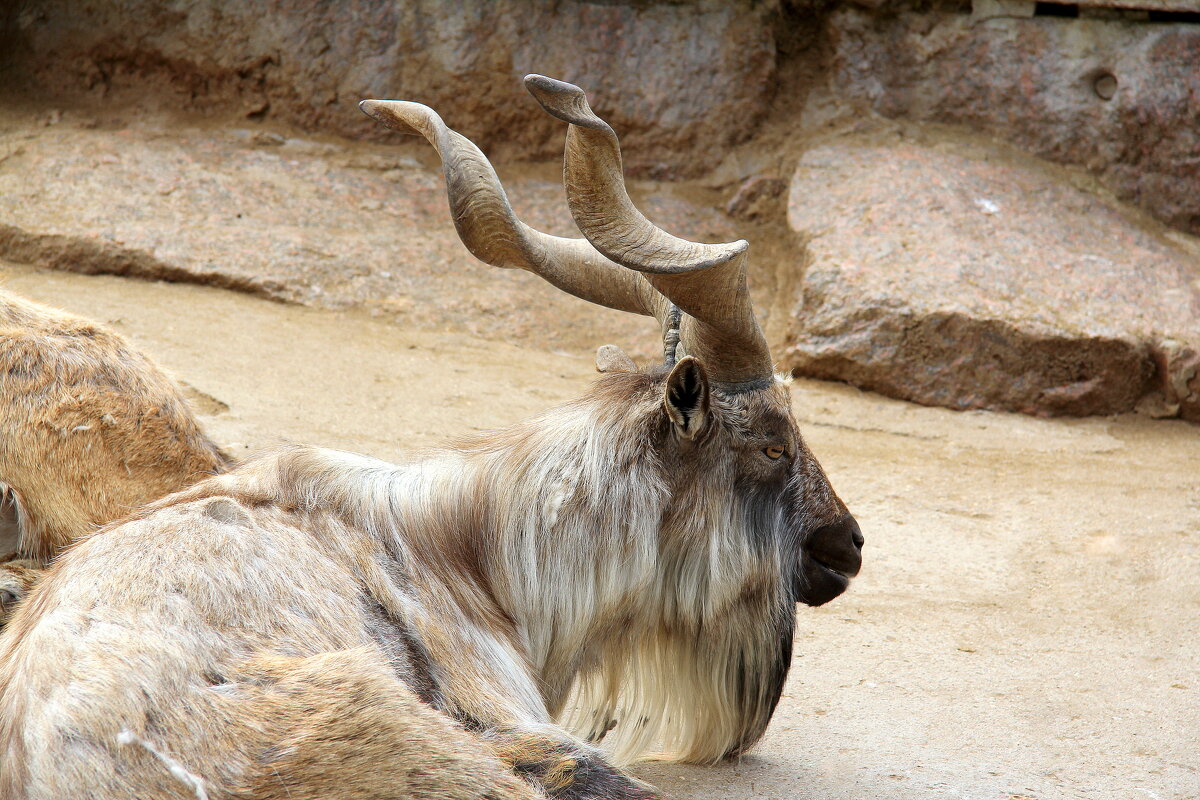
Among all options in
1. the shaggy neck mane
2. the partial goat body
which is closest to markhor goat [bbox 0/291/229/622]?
the partial goat body

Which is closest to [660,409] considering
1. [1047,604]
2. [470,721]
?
[470,721]

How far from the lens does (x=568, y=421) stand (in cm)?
306

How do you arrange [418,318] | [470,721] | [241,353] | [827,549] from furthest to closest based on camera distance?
1. [418,318]
2. [241,353]
3. [827,549]
4. [470,721]

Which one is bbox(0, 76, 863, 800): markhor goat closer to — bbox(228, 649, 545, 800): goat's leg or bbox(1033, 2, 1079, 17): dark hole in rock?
bbox(228, 649, 545, 800): goat's leg

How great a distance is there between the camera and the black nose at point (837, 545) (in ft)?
10.5

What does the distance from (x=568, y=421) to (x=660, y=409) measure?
23cm

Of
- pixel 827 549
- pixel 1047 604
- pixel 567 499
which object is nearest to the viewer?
pixel 567 499

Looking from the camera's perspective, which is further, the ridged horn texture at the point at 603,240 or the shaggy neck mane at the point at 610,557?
the shaggy neck mane at the point at 610,557

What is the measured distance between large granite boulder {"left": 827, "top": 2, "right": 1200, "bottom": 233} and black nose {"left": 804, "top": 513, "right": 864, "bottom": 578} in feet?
16.8

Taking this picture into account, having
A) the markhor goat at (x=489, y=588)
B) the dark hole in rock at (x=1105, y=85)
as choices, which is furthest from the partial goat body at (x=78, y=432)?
the dark hole in rock at (x=1105, y=85)

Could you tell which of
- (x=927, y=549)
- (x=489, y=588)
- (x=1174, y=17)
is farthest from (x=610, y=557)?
(x=1174, y=17)

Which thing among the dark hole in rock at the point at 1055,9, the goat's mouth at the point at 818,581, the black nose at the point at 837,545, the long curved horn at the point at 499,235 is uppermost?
the dark hole in rock at the point at 1055,9

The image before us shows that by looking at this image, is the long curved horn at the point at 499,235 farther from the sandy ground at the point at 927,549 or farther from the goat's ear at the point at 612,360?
the sandy ground at the point at 927,549

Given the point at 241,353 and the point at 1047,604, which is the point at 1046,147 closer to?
the point at 1047,604
